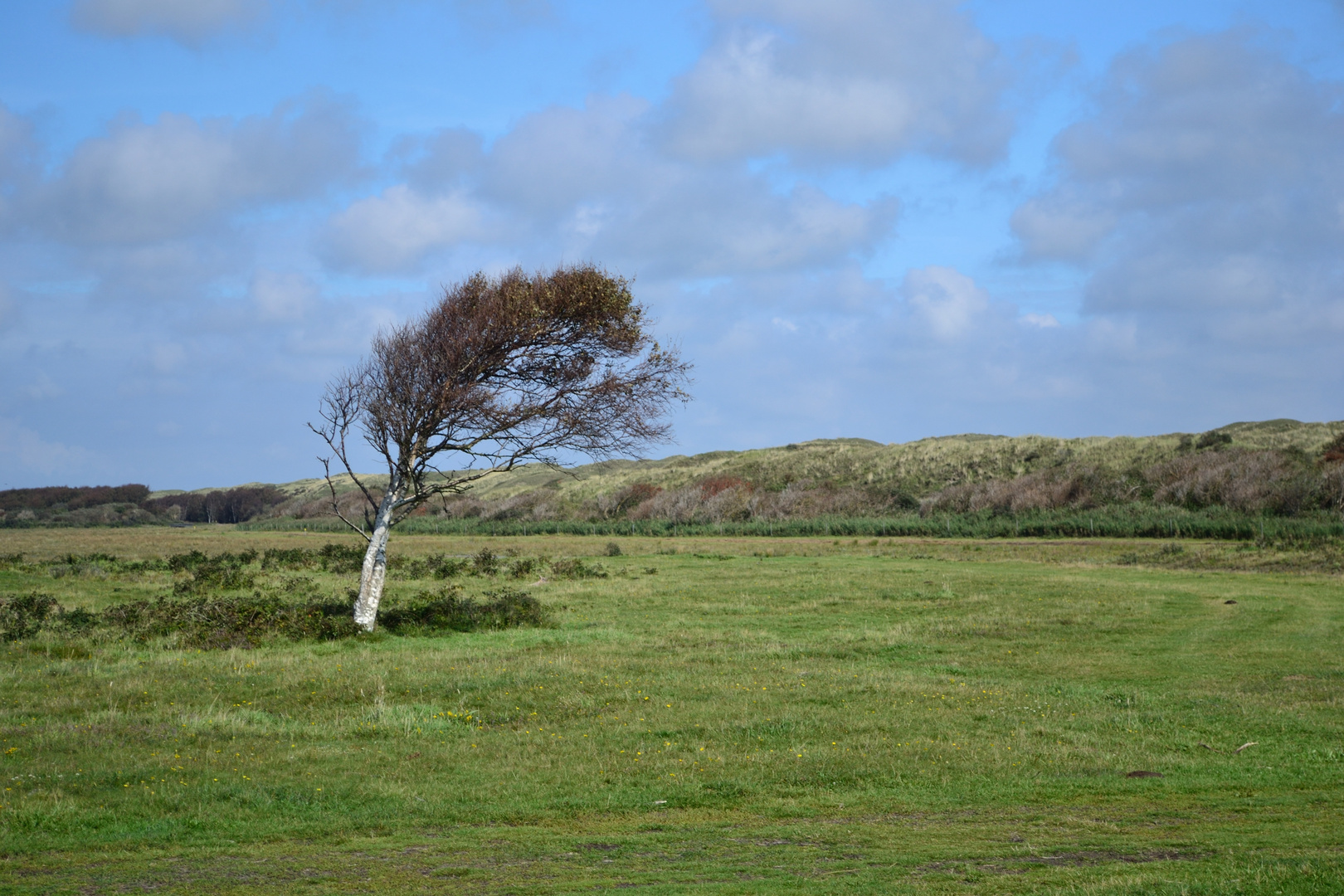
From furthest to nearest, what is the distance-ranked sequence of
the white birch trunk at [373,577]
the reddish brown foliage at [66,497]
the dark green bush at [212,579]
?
the reddish brown foliage at [66,497] → the dark green bush at [212,579] → the white birch trunk at [373,577]

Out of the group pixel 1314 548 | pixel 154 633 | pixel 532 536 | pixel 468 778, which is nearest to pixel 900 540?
pixel 1314 548

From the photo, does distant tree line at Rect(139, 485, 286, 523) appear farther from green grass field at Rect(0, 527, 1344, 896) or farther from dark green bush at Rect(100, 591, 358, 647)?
green grass field at Rect(0, 527, 1344, 896)

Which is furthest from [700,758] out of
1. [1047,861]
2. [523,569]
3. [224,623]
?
[523,569]

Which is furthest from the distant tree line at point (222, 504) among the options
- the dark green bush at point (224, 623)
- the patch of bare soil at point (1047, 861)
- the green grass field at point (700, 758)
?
the patch of bare soil at point (1047, 861)

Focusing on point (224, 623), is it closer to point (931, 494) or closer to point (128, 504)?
point (931, 494)

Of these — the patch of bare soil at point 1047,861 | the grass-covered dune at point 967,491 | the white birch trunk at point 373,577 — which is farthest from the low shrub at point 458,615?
the grass-covered dune at point 967,491

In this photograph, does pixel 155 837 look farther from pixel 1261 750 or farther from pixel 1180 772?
pixel 1261 750

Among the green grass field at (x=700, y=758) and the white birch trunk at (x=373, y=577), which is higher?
the white birch trunk at (x=373, y=577)

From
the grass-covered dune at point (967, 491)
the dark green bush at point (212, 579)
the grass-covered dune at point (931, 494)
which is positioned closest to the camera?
the dark green bush at point (212, 579)

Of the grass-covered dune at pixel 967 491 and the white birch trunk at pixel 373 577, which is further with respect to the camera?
the grass-covered dune at pixel 967 491

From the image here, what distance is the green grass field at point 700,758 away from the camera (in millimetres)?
7973

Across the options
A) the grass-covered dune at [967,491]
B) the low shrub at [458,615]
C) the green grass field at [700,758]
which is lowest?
the green grass field at [700,758]

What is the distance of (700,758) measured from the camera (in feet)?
40.1

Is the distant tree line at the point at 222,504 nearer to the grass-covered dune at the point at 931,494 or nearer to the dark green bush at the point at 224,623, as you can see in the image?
the grass-covered dune at the point at 931,494
